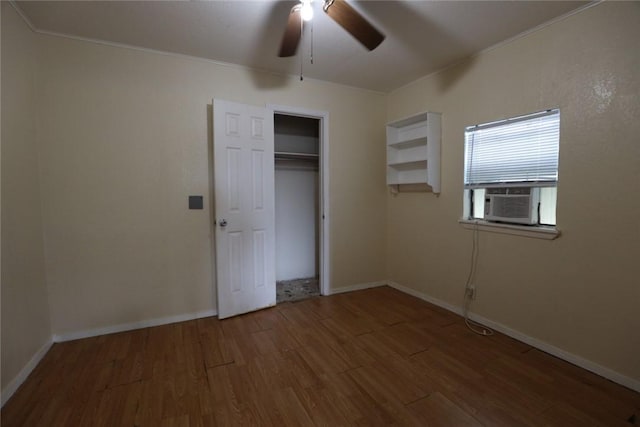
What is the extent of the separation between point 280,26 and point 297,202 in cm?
224

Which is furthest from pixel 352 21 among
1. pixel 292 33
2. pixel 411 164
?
pixel 411 164

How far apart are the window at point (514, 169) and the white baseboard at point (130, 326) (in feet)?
9.29

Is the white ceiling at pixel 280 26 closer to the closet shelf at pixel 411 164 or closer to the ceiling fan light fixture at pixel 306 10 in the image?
the ceiling fan light fixture at pixel 306 10

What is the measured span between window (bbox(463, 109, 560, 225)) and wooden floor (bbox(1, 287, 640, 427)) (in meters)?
1.09

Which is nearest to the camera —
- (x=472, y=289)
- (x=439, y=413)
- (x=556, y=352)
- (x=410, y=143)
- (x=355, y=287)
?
(x=439, y=413)

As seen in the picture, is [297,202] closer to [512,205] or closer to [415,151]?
[415,151]

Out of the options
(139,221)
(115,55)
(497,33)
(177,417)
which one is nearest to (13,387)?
Answer: (177,417)

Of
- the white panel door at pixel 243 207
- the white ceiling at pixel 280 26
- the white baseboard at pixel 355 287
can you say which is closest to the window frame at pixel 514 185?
the white ceiling at pixel 280 26

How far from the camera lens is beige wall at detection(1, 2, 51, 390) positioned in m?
1.81

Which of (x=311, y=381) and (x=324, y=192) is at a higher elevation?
(x=324, y=192)

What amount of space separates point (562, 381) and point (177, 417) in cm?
241

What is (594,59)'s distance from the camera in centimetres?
196

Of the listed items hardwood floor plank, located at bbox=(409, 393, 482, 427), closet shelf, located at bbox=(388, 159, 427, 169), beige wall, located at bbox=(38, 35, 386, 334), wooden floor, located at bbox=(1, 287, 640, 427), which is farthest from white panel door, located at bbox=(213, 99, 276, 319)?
hardwood floor plank, located at bbox=(409, 393, 482, 427)

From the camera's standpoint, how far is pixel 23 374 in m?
1.91
